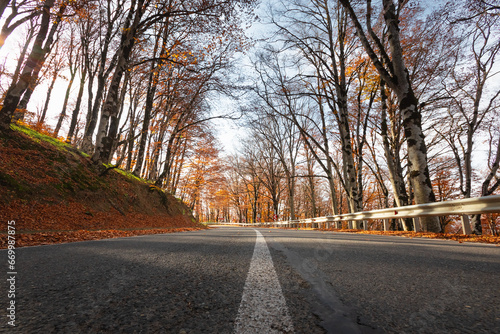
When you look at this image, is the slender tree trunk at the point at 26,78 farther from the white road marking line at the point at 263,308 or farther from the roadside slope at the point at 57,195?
the white road marking line at the point at 263,308

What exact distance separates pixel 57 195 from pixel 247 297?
28.0ft

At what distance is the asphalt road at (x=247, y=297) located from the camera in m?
0.96

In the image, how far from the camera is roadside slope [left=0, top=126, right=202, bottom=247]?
19.0 feet

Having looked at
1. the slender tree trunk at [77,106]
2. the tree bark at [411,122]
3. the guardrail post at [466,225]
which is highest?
the slender tree trunk at [77,106]

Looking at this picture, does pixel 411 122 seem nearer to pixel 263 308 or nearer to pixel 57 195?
pixel 263 308

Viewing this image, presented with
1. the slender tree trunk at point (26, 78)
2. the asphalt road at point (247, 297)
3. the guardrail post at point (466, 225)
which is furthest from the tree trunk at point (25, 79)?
the guardrail post at point (466, 225)

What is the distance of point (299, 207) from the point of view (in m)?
55.9

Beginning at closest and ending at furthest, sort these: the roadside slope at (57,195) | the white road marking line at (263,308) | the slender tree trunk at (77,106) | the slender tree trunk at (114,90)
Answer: the white road marking line at (263,308) < the roadside slope at (57,195) < the slender tree trunk at (114,90) < the slender tree trunk at (77,106)

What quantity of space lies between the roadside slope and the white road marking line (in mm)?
4510

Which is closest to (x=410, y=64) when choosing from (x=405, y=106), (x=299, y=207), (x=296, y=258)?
(x=405, y=106)

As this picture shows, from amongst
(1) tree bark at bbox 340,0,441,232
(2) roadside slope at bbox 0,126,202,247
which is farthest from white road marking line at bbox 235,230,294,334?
(1) tree bark at bbox 340,0,441,232

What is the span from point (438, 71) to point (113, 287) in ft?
61.1

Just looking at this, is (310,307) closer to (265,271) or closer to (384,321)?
(384,321)

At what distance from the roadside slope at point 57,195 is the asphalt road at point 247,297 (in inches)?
143
